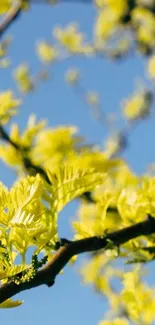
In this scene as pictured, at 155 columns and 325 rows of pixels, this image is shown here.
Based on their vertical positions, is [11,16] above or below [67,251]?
above

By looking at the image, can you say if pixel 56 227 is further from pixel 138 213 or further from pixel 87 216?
pixel 87 216

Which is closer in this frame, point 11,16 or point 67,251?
point 67,251

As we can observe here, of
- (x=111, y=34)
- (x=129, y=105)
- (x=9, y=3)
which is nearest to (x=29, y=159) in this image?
(x=9, y=3)

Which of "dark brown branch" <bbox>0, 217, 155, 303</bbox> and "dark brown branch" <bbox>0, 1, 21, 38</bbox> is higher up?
"dark brown branch" <bbox>0, 1, 21, 38</bbox>

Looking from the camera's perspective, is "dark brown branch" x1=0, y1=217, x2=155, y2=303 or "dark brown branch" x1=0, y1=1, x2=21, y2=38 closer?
"dark brown branch" x1=0, y1=217, x2=155, y2=303

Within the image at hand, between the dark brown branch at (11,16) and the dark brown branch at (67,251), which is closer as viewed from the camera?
the dark brown branch at (67,251)
